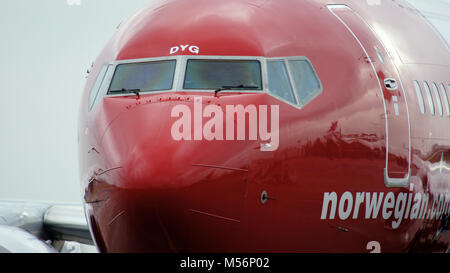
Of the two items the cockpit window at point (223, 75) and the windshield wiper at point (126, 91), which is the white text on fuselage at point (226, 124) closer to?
the cockpit window at point (223, 75)

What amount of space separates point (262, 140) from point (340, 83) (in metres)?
1.48

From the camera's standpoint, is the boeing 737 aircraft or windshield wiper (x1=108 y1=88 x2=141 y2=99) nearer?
the boeing 737 aircraft

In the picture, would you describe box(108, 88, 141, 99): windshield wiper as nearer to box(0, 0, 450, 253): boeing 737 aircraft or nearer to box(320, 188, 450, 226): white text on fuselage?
box(0, 0, 450, 253): boeing 737 aircraft

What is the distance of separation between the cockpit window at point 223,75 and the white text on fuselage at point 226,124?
31 cm

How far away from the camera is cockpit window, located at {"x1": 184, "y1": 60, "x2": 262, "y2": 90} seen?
935 centimetres

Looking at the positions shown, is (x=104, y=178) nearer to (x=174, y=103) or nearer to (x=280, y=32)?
(x=174, y=103)

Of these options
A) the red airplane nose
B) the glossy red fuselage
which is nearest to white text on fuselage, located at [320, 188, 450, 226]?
the glossy red fuselage

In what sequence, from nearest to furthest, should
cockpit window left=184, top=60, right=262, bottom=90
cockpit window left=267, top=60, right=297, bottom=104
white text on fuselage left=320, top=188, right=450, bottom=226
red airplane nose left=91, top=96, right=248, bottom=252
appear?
red airplane nose left=91, top=96, right=248, bottom=252, cockpit window left=184, top=60, right=262, bottom=90, cockpit window left=267, top=60, right=297, bottom=104, white text on fuselage left=320, top=188, right=450, bottom=226

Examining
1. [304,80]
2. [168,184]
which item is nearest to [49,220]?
[304,80]

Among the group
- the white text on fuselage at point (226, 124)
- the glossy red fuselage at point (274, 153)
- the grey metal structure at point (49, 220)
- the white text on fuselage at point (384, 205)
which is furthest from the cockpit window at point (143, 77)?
the grey metal structure at point (49, 220)

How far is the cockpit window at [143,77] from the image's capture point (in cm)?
948

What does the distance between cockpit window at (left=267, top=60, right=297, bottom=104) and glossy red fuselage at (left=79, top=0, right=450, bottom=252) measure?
0.50ft

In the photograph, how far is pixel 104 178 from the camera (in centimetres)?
923

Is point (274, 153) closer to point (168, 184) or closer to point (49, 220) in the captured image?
point (168, 184)
